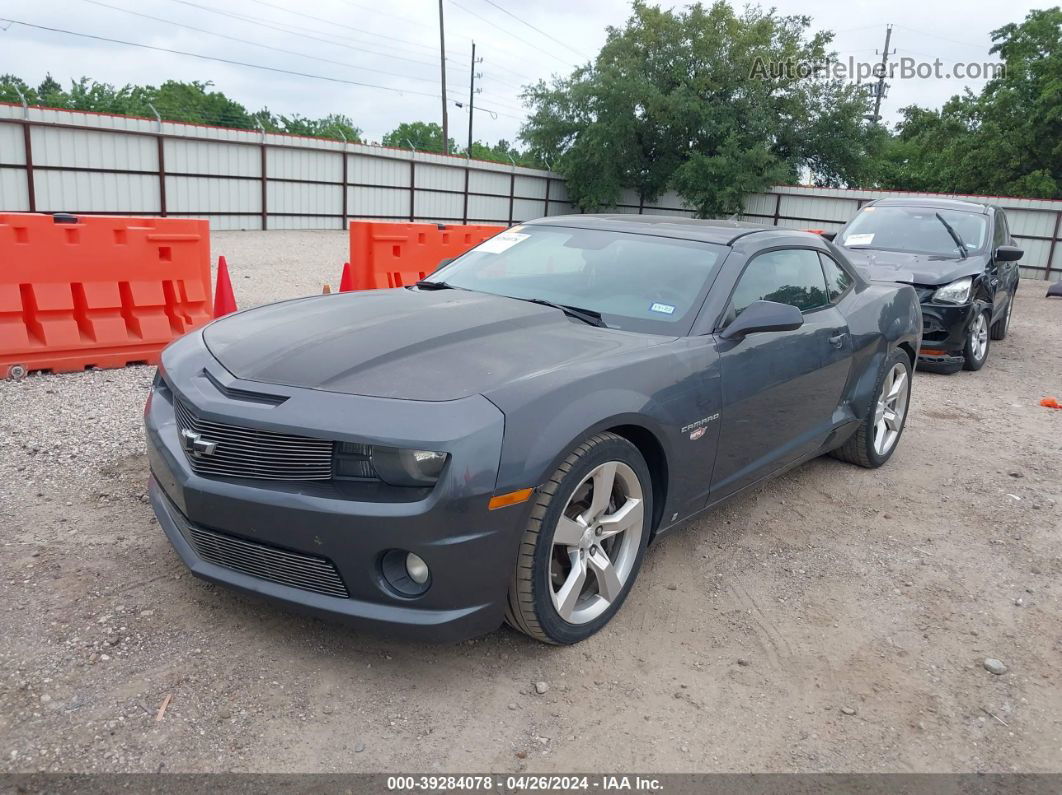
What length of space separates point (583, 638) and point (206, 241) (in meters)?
5.24

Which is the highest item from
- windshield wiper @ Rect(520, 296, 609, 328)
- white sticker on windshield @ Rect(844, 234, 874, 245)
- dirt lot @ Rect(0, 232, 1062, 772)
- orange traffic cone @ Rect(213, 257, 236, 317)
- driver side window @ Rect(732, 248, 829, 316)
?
white sticker on windshield @ Rect(844, 234, 874, 245)

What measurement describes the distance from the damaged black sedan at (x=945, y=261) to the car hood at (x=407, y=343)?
5.98m

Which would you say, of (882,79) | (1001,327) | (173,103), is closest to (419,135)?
(173,103)

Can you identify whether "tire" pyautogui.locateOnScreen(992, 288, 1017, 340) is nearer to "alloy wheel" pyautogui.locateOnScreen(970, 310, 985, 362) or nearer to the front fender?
"alloy wheel" pyautogui.locateOnScreen(970, 310, 985, 362)

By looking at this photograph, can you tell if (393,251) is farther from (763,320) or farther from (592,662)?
(592,662)

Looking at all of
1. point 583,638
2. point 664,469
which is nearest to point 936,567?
point 664,469

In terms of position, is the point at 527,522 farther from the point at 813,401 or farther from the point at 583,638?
the point at 813,401

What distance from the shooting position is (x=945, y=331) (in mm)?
8156

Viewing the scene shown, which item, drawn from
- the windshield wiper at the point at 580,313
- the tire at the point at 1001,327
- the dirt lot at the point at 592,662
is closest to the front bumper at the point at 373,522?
the dirt lot at the point at 592,662

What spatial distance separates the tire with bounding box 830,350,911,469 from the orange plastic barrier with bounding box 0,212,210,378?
16.6 ft

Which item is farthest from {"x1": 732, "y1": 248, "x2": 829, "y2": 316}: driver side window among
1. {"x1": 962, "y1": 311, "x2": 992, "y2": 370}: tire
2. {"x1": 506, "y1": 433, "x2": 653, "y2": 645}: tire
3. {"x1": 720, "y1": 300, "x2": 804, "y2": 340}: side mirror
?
{"x1": 962, "y1": 311, "x2": 992, "y2": 370}: tire

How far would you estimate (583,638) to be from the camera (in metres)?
2.95

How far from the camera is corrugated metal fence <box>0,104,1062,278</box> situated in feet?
62.5

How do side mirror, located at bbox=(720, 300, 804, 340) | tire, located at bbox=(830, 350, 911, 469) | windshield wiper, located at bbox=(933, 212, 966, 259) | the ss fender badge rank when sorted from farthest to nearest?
windshield wiper, located at bbox=(933, 212, 966, 259)
tire, located at bbox=(830, 350, 911, 469)
side mirror, located at bbox=(720, 300, 804, 340)
the ss fender badge
